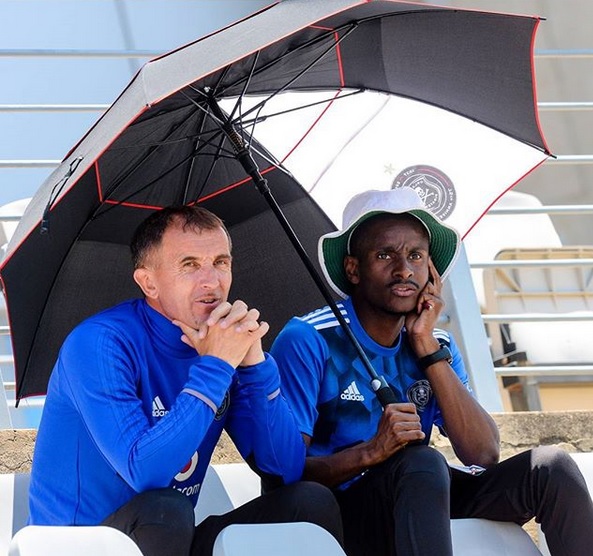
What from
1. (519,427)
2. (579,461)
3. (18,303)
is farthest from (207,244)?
(519,427)

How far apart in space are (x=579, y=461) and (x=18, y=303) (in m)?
1.25

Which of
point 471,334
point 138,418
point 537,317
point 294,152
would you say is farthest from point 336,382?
point 537,317

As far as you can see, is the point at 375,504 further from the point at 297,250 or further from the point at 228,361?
the point at 297,250

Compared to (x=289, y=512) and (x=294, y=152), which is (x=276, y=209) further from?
(x=289, y=512)

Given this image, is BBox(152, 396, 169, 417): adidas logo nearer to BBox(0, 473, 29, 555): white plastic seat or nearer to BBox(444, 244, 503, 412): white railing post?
BBox(0, 473, 29, 555): white plastic seat

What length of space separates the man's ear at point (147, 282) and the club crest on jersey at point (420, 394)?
0.59 m

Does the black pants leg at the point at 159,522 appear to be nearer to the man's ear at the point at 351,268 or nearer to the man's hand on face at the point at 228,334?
the man's hand on face at the point at 228,334

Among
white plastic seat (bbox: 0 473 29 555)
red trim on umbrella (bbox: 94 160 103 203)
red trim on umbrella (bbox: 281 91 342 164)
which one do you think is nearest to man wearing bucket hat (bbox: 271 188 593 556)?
red trim on umbrella (bbox: 281 91 342 164)

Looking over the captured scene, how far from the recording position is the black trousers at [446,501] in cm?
228

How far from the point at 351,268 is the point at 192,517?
814mm

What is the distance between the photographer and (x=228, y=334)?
232 cm

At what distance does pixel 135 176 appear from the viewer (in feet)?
9.23

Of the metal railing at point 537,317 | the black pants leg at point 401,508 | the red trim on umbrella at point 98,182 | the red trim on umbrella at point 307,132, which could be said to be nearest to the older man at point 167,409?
the black pants leg at point 401,508

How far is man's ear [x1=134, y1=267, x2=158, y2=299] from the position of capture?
8.20 feet
